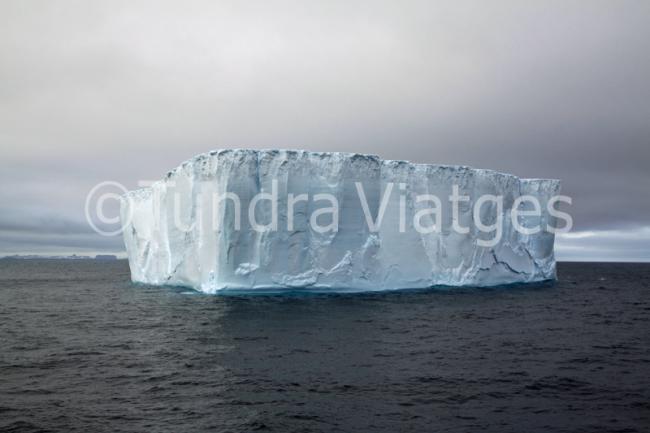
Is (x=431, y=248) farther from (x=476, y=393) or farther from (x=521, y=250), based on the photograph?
(x=476, y=393)

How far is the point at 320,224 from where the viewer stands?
68.6ft

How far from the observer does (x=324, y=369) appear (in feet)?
33.9

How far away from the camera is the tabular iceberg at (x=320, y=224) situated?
781 inches

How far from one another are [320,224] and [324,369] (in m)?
10.9

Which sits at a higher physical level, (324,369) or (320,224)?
(320,224)

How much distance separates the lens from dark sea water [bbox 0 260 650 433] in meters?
7.68

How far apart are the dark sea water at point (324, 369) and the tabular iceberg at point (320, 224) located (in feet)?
7.47

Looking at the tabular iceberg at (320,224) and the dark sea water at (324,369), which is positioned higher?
the tabular iceberg at (320,224)

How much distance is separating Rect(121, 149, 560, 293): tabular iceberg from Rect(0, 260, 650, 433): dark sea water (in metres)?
2.28

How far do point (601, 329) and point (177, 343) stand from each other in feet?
39.3

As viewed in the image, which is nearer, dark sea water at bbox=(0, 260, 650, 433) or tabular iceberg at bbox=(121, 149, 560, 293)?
dark sea water at bbox=(0, 260, 650, 433)

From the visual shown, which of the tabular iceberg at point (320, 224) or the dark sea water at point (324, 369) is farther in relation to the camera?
the tabular iceberg at point (320, 224)

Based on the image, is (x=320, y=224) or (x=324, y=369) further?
(x=320, y=224)

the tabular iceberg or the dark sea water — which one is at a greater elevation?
the tabular iceberg
